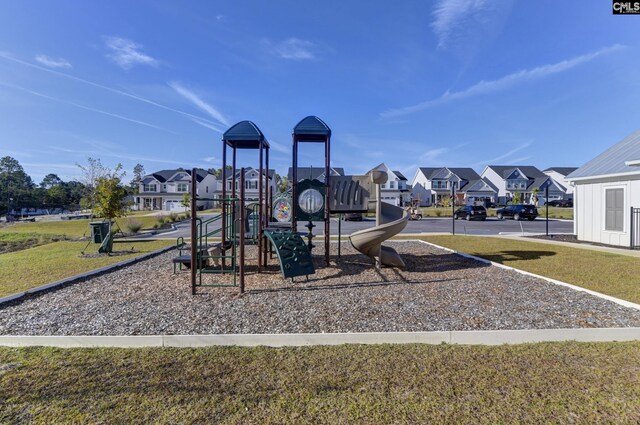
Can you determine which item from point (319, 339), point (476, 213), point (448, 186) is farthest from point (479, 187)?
point (319, 339)

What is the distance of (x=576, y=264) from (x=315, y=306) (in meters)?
7.64

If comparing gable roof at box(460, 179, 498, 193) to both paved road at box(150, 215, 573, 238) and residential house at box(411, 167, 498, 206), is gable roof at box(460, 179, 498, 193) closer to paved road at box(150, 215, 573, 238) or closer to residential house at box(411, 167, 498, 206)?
residential house at box(411, 167, 498, 206)

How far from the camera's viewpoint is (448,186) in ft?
208

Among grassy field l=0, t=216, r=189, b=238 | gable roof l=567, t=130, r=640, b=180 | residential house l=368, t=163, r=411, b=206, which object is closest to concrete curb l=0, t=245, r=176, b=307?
grassy field l=0, t=216, r=189, b=238

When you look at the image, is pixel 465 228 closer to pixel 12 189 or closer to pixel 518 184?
pixel 518 184

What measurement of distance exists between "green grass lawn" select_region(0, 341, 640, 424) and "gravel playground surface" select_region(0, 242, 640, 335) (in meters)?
0.59

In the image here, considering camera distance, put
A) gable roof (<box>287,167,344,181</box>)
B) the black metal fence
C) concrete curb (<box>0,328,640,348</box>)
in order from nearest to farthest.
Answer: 1. concrete curb (<box>0,328,640,348</box>)
2. the black metal fence
3. gable roof (<box>287,167,344,181</box>)

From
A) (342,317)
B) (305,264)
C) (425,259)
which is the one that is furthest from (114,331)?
(425,259)

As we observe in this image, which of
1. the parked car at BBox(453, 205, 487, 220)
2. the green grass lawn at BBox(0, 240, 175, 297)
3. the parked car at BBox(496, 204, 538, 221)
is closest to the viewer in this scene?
the green grass lawn at BBox(0, 240, 175, 297)

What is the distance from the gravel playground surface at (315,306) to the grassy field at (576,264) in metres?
0.93

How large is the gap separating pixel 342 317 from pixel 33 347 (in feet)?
12.5

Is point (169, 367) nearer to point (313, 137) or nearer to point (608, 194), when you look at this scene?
point (313, 137)

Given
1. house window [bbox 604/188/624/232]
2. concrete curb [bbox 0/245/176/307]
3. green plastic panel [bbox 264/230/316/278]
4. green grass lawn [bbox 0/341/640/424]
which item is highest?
house window [bbox 604/188/624/232]

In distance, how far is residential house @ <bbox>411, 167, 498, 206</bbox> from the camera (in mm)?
62406
